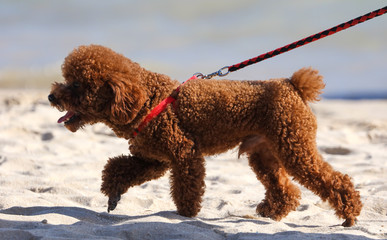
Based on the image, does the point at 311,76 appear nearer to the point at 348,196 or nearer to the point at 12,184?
the point at 348,196

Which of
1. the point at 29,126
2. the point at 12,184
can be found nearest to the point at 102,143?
the point at 29,126

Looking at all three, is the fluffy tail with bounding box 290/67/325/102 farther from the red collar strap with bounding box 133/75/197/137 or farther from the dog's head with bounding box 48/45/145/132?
the dog's head with bounding box 48/45/145/132

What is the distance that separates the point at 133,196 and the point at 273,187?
4.57 ft

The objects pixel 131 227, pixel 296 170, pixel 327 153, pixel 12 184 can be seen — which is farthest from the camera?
pixel 327 153

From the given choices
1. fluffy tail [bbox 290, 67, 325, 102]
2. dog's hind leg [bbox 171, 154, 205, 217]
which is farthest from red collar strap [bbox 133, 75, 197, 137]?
fluffy tail [bbox 290, 67, 325, 102]

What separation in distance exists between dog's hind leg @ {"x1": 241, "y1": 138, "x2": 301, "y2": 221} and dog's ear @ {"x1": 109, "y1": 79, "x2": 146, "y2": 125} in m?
1.18

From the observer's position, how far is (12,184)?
5.15 m

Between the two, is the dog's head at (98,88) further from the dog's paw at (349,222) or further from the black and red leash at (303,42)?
the dog's paw at (349,222)

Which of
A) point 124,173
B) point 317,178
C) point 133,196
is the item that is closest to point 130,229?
point 124,173

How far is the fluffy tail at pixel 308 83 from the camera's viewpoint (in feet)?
13.0

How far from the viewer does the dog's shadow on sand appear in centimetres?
327

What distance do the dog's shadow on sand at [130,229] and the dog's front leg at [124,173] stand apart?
0.67ft

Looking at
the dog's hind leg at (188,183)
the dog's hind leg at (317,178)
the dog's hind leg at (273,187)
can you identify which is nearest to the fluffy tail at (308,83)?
the dog's hind leg at (317,178)

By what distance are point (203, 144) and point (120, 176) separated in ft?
2.46
